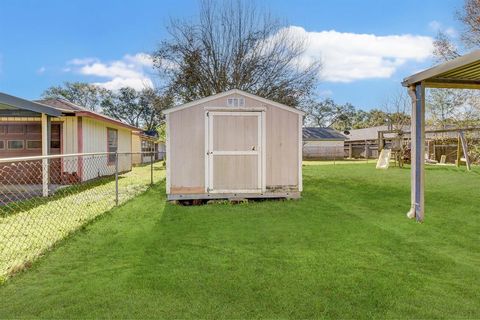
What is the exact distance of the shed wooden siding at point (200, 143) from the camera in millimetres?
6582

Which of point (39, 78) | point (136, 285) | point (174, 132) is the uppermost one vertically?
point (39, 78)

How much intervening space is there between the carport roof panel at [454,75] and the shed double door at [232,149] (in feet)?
9.24

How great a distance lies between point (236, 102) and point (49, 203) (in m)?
4.23

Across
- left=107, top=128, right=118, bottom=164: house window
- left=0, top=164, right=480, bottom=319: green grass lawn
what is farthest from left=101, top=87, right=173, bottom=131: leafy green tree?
left=0, top=164, right=480, bottom=319: green grass lawn

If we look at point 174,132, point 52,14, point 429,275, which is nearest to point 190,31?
point 52,14

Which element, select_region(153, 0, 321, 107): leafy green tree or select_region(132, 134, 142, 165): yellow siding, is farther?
select_region(132, 134, 142, 165): yellow siding

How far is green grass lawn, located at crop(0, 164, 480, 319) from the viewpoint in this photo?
2.28 m

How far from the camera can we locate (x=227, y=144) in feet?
21.8

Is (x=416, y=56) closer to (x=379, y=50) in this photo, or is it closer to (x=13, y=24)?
(x=379, y=50)

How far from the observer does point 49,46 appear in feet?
71.6

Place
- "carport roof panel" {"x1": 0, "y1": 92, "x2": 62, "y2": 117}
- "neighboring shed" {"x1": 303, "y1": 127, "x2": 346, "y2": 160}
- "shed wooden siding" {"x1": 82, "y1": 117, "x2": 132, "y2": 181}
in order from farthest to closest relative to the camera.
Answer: "neighboring shed" {"x1": 303, "y1": 127, "x2": 346, "y2": 160}
"shed wooden siding" {"x1": 82, "y1": 117, "x2": 132, "y2": 181}
"carport roof panel" {"x1": 0, "y1": 92, "x2": 62, "y2": 117}

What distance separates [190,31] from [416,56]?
12.0 m

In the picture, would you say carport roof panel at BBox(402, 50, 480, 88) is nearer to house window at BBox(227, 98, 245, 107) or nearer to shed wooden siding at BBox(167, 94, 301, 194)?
shed wooden siding at BBox(167, 94, 301, 194)

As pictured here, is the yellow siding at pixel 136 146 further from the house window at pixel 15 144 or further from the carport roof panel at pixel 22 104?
the carport roof panel at pixel 22 104
